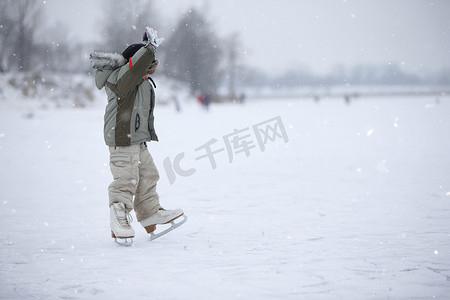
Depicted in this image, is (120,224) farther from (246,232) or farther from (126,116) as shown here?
(246,232)

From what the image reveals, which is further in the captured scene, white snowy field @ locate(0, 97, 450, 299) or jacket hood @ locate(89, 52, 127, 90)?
jacket hood @ locate(89, 52, 127, 90)

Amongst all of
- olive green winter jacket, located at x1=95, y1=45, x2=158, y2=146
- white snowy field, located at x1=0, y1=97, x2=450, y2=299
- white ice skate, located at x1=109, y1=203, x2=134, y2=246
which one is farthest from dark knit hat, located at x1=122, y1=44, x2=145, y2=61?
white snowy field, located at x1=0, y1=97, x2=450, y2=299

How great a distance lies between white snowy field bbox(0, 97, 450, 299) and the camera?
2.90 metres

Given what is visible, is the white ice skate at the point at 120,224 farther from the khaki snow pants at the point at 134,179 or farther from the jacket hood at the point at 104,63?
the jacket hood at the point at 104,63

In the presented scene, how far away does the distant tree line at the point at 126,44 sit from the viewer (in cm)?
3588

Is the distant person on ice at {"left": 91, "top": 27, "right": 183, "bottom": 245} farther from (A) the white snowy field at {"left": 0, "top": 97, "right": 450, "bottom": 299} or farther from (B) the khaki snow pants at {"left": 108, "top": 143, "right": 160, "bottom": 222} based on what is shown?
(A) the white snowy field at {"left": 0, "top": 97, "right": 450, "bottom": 299}

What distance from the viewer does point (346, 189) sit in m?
6.45

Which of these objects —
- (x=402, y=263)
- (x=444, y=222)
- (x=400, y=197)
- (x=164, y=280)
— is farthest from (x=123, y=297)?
(x=400, y=197)

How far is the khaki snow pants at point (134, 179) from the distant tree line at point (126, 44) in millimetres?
22096

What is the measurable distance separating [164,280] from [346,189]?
13.0ft

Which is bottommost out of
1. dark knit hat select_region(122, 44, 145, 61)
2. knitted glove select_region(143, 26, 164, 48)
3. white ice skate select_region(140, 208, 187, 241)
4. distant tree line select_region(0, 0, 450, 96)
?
white ice skate select_region(140, 208, 187, 241)

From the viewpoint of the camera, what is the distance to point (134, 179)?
3826 millimetres

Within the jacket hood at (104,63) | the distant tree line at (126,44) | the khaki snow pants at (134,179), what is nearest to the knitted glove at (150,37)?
the jacket hood at (104,63)

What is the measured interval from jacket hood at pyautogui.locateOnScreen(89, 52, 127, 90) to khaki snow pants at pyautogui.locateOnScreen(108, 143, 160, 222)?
55 centimetres
